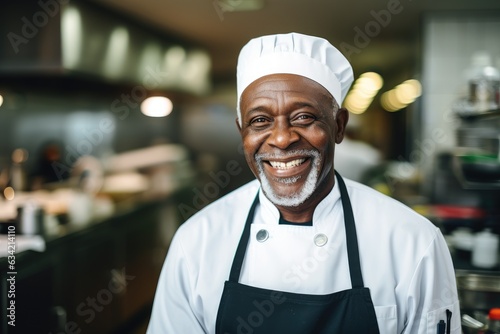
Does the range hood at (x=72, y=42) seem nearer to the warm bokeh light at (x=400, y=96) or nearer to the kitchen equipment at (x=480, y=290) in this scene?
the kitchen equipment at (x=480, y=290)

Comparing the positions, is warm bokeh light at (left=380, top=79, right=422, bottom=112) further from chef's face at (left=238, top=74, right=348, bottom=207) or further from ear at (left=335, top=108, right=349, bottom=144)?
chef's face at (left=238, top=74, right=348, bottom=207)

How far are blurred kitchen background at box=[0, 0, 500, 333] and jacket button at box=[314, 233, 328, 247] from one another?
0.70m

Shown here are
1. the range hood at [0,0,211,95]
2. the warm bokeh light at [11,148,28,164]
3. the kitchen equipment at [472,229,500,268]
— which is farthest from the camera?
the warm bokeh light at [11,148,28,164]

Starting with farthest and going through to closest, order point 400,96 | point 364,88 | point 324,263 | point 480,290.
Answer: point 364,88 < point 400,96 < point 480,290 < point 324,263

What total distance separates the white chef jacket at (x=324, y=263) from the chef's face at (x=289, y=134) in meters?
0.12

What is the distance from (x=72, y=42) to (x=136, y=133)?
2.73 metres

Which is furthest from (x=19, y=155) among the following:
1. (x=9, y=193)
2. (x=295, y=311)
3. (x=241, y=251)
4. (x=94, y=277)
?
(x=295, y=311)

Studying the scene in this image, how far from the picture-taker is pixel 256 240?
1.46 m

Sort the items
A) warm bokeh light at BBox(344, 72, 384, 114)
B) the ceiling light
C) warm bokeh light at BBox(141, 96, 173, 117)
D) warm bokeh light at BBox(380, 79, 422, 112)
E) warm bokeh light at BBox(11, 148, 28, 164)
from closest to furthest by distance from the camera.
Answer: the ceiling light → warm bokeh light at BBox(11, 148, 28, 164) → warm bokeh light at BBox(141, 96, 173, 117) → warm bokeh light at BBox(380, 79, 422, 112) → warm bokeh light at BBox(344, 72, 384, 114)

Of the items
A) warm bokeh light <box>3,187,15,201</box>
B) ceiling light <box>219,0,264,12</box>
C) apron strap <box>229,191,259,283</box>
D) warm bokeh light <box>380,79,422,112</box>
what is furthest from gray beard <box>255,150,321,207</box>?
warm bokeh light <box>380,79,422,112</box>

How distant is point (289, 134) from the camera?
1345mm

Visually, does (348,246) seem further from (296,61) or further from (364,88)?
(364,88)

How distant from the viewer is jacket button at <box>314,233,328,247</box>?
1431 millimetres

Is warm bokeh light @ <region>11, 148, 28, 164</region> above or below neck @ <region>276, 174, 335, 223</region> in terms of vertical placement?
above
